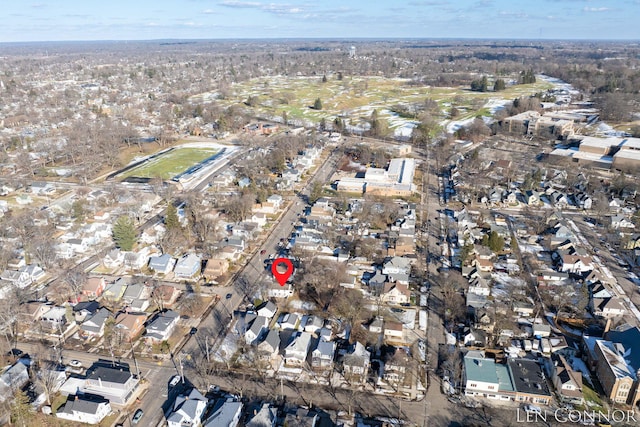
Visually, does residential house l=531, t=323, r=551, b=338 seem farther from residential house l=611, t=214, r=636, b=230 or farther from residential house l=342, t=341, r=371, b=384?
residential house l=611, t=214, r=636, b=230

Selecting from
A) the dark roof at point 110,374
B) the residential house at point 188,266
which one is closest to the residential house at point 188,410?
the dark roof at point 110,374

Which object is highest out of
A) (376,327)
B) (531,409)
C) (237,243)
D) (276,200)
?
(276,200)

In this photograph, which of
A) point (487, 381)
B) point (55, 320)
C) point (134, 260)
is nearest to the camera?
point (487, 381)

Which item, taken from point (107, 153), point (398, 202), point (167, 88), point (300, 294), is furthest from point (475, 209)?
point (167, 88)

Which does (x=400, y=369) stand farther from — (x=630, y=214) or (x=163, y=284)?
(x=630, y=214)

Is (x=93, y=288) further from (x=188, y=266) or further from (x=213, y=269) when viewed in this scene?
(x=213, y=269)

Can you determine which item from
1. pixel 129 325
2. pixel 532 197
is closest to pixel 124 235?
pixel 129 325
